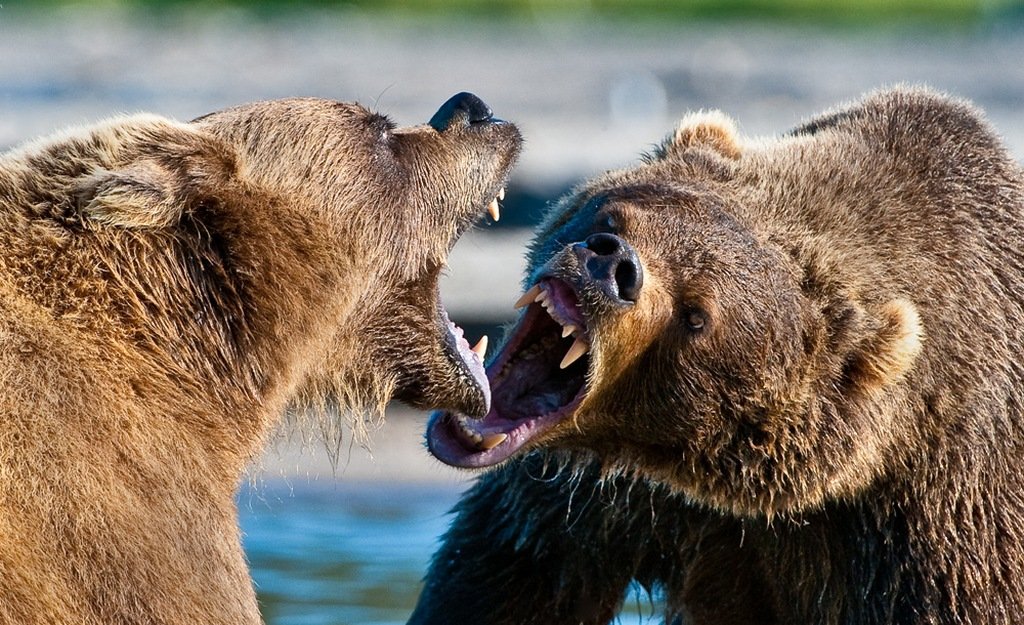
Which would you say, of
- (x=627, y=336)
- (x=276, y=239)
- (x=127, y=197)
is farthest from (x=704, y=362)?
(x=127, y=197)

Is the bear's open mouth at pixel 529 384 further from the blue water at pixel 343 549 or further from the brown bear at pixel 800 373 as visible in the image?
the blue water at pixel 343 549

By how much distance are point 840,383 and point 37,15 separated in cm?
2240

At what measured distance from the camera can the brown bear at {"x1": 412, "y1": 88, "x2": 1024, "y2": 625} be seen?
17.1 feet

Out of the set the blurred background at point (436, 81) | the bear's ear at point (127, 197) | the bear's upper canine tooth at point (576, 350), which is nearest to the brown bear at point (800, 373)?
the bear's upper canine tooth at point (576, 350)

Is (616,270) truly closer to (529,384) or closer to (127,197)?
(529,384)

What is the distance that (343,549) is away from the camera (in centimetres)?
912

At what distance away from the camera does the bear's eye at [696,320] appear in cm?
521

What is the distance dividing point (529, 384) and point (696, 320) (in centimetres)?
58

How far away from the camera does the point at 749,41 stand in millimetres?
21609

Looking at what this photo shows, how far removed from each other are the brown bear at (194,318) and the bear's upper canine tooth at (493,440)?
4.1 inches

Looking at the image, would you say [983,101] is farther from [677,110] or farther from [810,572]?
[810,572]

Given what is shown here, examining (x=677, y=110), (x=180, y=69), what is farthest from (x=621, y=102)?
(x=180, y=69)

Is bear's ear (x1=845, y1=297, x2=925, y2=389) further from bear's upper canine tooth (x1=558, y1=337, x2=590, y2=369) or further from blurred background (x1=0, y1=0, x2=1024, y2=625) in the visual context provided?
blurred background (x1=0, y1=0, x2=1024, y2=625)

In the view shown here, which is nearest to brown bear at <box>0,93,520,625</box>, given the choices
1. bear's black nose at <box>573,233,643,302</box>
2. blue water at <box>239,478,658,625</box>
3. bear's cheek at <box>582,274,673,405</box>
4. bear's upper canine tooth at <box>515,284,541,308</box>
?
bear's upper canine tooth at <box>515,284,541,308</box>
